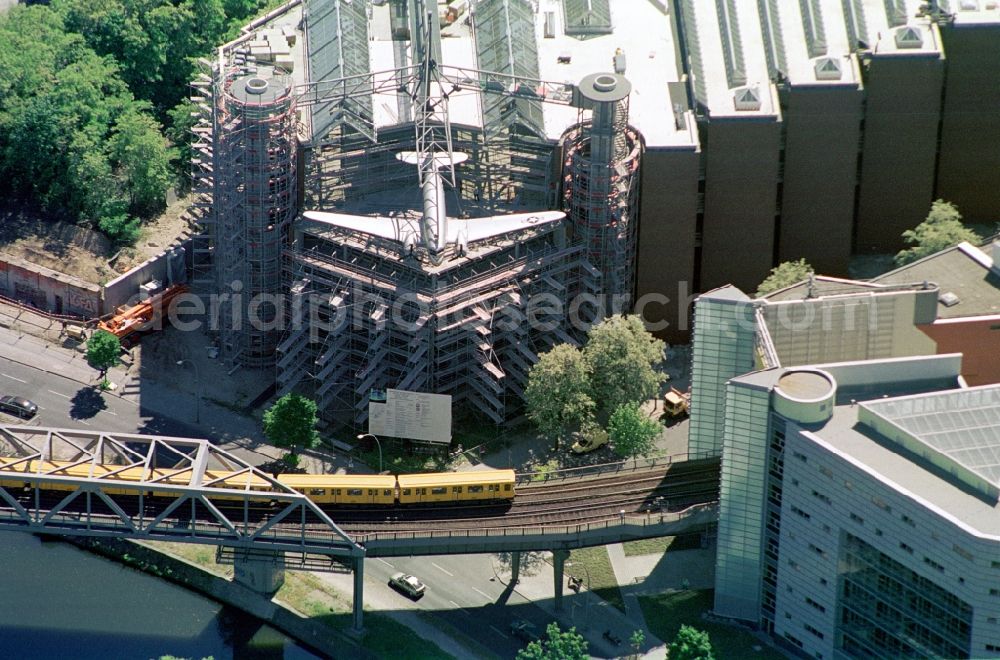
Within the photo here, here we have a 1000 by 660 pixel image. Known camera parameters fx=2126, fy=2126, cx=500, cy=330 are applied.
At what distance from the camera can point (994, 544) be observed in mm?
188625

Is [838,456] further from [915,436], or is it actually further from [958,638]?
[958,638]

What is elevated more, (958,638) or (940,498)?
(940,498)

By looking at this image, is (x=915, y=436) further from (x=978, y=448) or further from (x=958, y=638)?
(x=958, y=638)

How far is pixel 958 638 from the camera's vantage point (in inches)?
7717

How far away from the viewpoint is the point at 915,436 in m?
200

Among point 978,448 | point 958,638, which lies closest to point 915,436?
point 978,448

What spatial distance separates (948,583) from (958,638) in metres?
5.83

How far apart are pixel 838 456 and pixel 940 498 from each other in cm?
1042

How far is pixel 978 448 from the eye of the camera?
199875mm

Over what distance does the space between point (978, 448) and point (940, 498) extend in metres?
7.96

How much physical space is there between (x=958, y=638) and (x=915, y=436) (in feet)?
62.6

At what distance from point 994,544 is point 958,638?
475 inches

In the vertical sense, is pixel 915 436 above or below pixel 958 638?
above

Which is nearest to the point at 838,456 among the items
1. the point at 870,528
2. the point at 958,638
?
the point at 870,528
